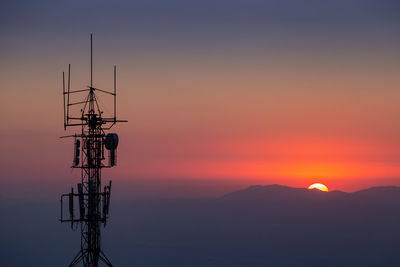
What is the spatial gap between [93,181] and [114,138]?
299 centimetres

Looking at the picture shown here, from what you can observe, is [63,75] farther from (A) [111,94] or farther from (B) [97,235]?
(B) [97,235]

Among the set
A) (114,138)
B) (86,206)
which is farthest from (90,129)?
(86,206)

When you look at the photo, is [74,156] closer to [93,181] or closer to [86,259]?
[93,181]

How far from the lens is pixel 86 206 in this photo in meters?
40.7

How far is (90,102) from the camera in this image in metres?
40.8

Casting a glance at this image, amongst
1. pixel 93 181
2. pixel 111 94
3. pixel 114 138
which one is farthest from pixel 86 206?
pixel 111 94

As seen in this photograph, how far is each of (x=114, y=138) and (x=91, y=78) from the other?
13.3 feet

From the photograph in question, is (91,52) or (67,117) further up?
(91,52)

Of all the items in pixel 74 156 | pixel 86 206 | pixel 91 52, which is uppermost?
pixel 91 52

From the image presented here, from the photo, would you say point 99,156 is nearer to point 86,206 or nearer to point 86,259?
point 86,206

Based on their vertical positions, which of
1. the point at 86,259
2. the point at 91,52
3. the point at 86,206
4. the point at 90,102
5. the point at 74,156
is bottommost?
the point at 86,259

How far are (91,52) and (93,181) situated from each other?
8.10m

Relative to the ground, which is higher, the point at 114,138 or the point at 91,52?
the point at 91,52

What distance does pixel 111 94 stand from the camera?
42.0m
